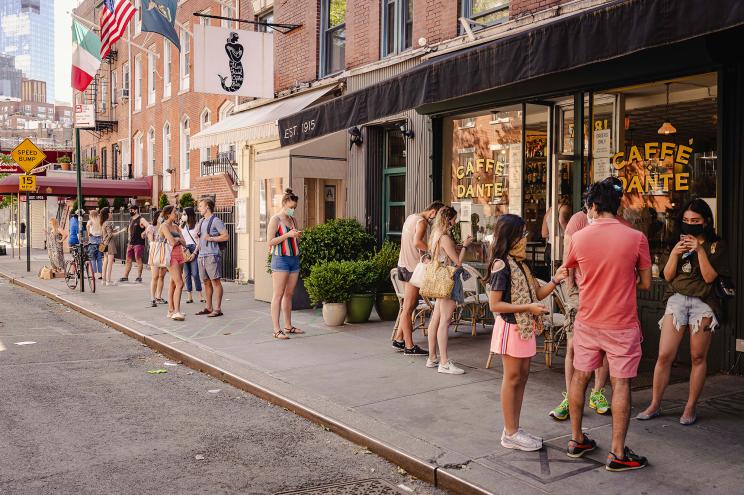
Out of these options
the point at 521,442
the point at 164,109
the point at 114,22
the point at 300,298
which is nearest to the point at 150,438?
the point at 521,442

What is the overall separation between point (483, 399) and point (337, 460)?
180 cm

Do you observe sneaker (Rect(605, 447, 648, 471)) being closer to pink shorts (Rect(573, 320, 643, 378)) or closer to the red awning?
pink shorts (Rect(573, 320, 643, 378))

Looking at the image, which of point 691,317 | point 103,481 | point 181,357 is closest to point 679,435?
point 691,317

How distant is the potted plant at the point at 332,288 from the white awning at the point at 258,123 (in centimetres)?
358

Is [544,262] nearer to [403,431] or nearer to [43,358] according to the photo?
[403,431]

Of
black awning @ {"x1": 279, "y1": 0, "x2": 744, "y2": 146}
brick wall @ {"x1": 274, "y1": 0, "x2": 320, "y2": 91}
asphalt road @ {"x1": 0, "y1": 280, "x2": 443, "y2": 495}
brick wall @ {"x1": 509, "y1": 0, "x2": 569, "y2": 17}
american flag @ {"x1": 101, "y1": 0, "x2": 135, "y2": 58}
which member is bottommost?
asphalt road @ {"x1": 0, "y1": 280, "x2": 443, "y2": 495}

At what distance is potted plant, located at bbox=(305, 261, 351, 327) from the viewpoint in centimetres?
1051

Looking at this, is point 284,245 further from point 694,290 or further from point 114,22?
point 114,22

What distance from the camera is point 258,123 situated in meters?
14.0

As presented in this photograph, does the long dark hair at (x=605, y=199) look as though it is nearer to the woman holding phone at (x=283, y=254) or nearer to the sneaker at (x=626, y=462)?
the sneaker at (x=626, y=462)

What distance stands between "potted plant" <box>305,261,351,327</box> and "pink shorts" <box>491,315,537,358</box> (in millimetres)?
5625

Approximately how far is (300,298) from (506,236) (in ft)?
26.2

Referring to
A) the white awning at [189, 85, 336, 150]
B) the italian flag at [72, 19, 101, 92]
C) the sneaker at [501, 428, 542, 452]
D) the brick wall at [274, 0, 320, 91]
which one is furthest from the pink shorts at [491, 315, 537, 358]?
the italian flag at [72, 19, 101, 92]

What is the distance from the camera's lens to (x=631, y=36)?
5367mm
